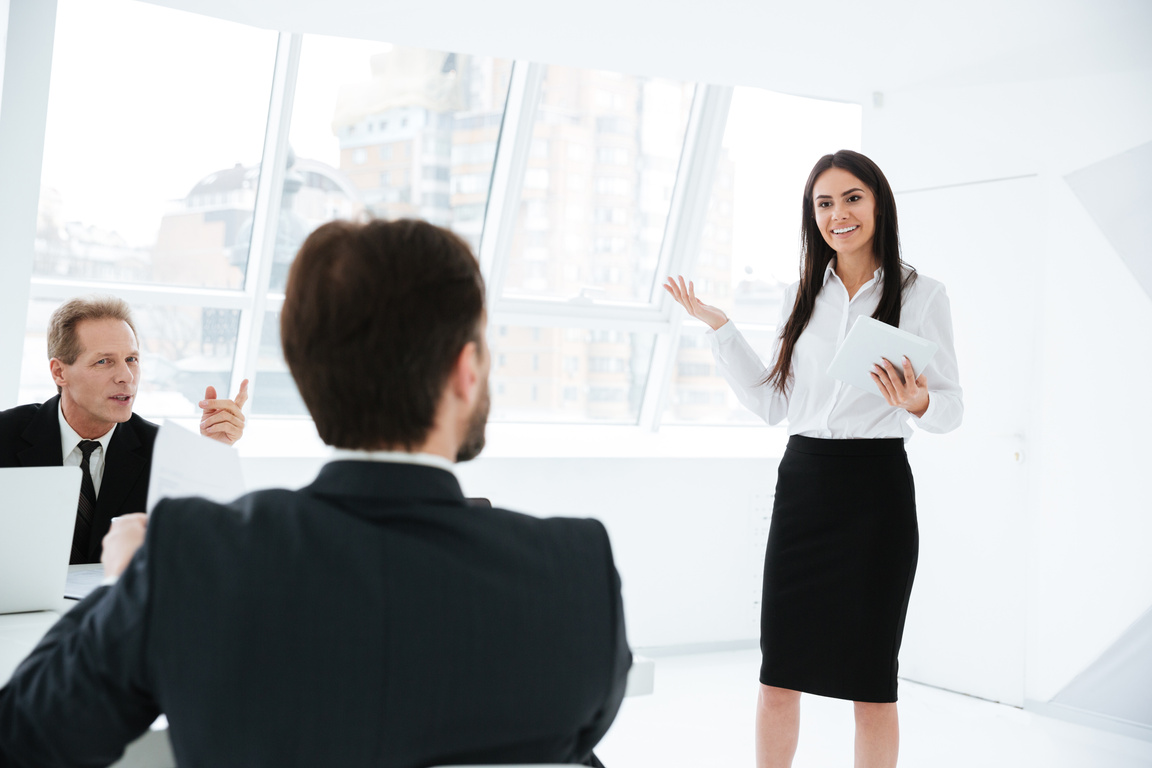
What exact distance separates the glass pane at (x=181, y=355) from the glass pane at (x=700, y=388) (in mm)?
2368

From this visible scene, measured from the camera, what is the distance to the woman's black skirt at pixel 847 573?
2373 millimetres

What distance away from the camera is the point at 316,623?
78cm

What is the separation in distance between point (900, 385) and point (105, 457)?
1.95 m

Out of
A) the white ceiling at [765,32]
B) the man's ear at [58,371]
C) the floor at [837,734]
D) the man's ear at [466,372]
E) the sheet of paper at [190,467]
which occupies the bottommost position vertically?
the floor at [837,734]

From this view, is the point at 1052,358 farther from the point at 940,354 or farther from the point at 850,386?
the point at 850,386

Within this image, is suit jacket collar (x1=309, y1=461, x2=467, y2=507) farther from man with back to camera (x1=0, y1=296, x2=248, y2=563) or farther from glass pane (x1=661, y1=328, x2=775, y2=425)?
glass pane (x1=661, y1=328, x2=775, y2=425)

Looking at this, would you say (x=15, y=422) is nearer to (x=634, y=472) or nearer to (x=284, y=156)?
(x=284, y=156)

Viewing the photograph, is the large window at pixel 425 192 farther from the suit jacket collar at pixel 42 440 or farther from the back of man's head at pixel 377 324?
the back of man's head at pixel 377 324

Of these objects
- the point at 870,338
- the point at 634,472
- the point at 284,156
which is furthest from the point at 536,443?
the point at 870,338

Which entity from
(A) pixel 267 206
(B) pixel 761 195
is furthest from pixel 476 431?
(B) pixel 761 195

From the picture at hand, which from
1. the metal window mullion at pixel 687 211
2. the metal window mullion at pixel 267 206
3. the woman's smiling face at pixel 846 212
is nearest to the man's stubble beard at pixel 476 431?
the woman's smiling face at pixel 846 212

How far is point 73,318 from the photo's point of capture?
2381 mm

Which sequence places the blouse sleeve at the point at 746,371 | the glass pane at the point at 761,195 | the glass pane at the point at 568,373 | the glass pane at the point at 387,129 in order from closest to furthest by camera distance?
the blouse sleeve at the point at 746,371 < the glass pane at the point at 387,129 < the glass pane at the point at 568,373 < the glass pane at the point at 761,195

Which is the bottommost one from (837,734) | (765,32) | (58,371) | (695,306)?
(837,734)
